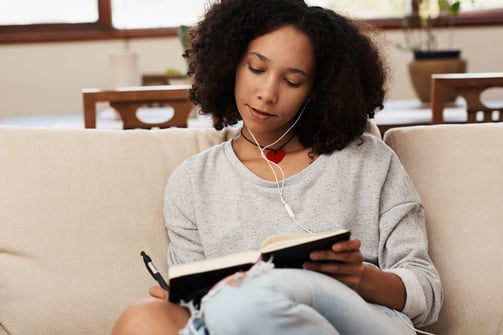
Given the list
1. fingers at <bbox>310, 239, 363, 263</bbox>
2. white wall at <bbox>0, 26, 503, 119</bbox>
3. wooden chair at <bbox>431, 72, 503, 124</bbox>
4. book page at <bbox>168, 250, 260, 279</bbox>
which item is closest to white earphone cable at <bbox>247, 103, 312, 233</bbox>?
fingers at <bbox>310, 239, 363, 263</bbox>

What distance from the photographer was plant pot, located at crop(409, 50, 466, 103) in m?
3.16

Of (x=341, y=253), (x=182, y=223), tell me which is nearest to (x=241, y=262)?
(x=341, y=253)

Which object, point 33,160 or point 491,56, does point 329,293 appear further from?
point 491,56

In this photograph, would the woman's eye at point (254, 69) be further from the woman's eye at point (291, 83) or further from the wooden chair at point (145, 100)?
the wooden chair at point (145, 100)

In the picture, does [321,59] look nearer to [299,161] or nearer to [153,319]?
[299,161]

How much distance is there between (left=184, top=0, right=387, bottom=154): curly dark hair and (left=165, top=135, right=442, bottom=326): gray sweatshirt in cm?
7

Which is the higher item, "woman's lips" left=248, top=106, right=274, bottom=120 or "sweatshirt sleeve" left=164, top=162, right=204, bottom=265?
"woman's lips" left=248, top=106, right=274, bottom=120

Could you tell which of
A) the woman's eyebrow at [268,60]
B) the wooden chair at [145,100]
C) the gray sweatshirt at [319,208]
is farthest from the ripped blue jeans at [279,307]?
the wooden chair at [145,100]

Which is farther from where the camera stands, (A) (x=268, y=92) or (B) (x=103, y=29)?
(B) (x=103, y=29)

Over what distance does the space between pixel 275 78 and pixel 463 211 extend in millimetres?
546

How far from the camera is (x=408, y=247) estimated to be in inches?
64.4

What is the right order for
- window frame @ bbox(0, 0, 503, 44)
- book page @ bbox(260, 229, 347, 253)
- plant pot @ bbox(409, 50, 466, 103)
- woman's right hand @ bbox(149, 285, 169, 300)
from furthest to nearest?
window frame @ bbox(0, 0, 503, 44) < plant pot @ bbox(409, 50, 466, 103) < woman's right hand @ bbox(149, 285, 169, 300) < book page @ bbox(260, 229, 347, 253)

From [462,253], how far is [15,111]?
3.12 metres

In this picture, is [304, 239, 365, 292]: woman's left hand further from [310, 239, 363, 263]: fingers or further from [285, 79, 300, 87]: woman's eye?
[285, 79, 300, 87]: woman's eye
